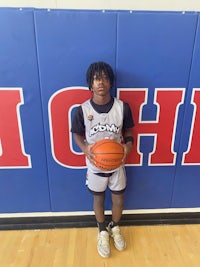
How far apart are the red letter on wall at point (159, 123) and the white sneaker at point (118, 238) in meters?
0.42

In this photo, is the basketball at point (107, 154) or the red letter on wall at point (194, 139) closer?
the basketball at point (107, 154)

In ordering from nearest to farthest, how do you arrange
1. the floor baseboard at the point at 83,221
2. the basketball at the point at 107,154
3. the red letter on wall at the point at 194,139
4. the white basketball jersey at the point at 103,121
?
the basketball at the point at 107,154, the white basketball jersey at the point at 103,121, the red letter on wall at the point at 194,139, the floor baseboard at the point at 83,221

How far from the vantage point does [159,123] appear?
4.50 feet


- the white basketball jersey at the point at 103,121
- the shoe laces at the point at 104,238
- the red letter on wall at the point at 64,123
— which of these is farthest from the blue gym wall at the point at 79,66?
the shoe laces at the point at 104,238

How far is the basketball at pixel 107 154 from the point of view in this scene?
1.11m

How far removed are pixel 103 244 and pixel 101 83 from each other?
3.05ft

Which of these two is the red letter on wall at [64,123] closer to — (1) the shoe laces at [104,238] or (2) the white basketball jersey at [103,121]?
(2) the white basketball jersey at [103,121]

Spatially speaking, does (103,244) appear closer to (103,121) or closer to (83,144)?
(83,144)

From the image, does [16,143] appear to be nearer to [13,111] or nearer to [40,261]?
[13,111]

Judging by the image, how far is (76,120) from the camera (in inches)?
49.0

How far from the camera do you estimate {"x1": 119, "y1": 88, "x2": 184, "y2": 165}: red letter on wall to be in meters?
1.31

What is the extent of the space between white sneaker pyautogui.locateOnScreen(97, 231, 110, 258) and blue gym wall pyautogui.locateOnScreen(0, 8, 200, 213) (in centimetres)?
26

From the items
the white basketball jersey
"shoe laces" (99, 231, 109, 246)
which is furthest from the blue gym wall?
"shoe laces" (99, 231, 109, 246)

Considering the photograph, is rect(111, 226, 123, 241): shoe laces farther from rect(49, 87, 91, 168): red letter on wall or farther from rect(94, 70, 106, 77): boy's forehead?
rect(94, 70, 106, 77): boy's forehead
